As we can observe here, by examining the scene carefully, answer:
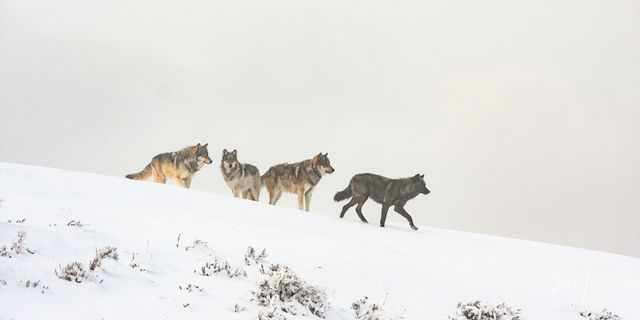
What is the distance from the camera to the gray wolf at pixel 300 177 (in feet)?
57.3

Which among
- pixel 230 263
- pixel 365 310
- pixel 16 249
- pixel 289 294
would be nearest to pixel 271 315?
pixel 289 294

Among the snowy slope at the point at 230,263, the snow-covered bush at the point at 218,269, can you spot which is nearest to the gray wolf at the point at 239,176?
the snowy slope at the point at 230,263

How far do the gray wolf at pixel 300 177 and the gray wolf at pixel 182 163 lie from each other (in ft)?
8.31

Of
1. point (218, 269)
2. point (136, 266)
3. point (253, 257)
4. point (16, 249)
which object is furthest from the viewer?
point (253, 257)

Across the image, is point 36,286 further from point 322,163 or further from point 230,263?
point 322,163

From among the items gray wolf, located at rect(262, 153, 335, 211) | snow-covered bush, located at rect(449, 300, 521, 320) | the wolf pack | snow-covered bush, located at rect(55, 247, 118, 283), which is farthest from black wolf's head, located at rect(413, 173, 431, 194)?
snow-covered bush, located at rect(55, 247, 118, 283)

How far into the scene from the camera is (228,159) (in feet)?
59.1

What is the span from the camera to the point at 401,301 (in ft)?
23.1

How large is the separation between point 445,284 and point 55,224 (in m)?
6.17

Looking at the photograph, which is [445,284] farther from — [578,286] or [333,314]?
[578,286]

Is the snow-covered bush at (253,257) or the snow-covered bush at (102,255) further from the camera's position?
the snow-covered bush at (253,257)

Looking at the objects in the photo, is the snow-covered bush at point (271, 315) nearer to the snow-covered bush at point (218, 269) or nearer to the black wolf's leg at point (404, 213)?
the snow-covered bush at point (218, 269)

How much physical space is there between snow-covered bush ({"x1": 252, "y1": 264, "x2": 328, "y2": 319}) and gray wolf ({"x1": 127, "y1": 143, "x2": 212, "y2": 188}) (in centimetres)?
1245

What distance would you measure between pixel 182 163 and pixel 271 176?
3.28 meters
